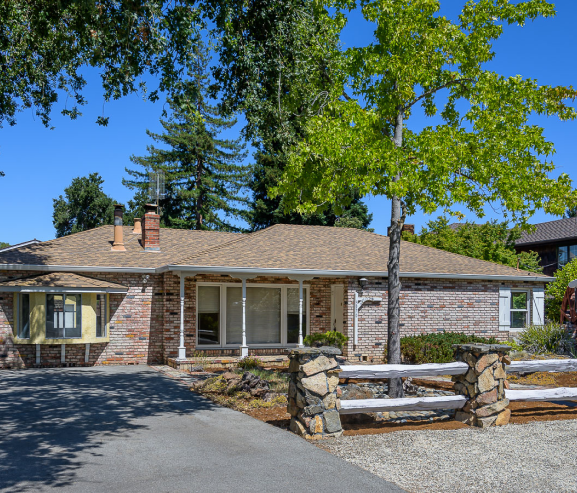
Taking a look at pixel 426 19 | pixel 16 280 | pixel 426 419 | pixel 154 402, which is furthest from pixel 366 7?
pixel 16 280

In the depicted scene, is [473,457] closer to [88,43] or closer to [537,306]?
[88,43]

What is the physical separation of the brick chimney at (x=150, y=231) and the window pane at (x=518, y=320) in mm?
12957

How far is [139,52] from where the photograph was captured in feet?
32.8

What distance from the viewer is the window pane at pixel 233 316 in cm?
1772

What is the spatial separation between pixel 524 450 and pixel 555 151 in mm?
6513

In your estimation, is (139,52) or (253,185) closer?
(139,52)

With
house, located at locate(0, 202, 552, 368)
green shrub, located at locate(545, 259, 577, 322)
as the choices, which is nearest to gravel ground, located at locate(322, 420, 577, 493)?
house, located at locate(0, 202, 552, 368)

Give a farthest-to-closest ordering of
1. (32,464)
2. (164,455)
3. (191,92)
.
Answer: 1. (191,92)
2. (164,455)
3. (32,464)

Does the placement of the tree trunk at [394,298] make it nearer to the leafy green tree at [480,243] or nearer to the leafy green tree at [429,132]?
the leafy green tree at [429,132]

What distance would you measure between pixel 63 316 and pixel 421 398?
1105 cm

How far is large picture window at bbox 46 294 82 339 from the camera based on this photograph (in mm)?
15250

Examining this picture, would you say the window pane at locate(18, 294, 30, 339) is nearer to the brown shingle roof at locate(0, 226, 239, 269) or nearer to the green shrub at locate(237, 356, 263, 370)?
the brown shingle roof at locate(0, 226, 239, 269)

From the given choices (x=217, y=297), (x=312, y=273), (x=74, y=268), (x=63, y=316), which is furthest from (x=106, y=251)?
(x=312, y=273)

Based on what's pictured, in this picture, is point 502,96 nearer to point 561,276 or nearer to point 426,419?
point 426,419
